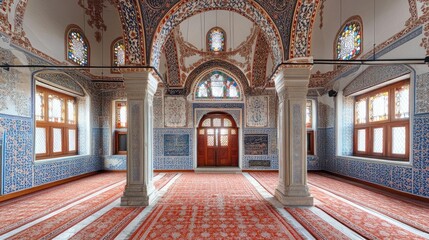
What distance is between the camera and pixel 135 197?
452cm

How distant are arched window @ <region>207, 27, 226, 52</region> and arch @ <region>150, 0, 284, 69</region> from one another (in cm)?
405

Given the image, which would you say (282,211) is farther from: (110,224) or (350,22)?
(350,22)

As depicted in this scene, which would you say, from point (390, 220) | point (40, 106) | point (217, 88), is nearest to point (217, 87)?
point (217, 88)

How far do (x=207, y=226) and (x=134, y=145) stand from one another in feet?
7.31

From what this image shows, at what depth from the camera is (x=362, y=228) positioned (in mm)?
3379

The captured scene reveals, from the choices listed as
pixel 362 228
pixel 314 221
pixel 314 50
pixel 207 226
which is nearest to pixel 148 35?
pixel 207 226

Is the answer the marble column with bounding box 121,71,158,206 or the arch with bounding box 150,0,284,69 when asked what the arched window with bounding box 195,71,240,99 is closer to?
the arch with bounding box 150,0,284,69

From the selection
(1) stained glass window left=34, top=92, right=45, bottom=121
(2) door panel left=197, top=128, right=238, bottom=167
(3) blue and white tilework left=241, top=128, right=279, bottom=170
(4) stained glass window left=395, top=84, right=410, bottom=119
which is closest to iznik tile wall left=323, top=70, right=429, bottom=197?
(4) stained glass window left=395, top=84, right=410, bottom=119

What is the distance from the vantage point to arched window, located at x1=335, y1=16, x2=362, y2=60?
266 inches

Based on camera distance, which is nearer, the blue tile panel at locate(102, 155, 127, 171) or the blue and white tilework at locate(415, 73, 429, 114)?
the blue and white tilework at locate(415, 73, 429, 114)

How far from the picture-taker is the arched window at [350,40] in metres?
6.77

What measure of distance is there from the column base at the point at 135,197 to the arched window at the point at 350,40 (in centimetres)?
701

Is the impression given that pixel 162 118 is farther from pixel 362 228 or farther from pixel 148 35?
pixel 362 228

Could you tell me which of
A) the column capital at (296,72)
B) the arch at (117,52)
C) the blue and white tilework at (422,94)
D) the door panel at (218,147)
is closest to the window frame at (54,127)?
the arch at (117,52)
